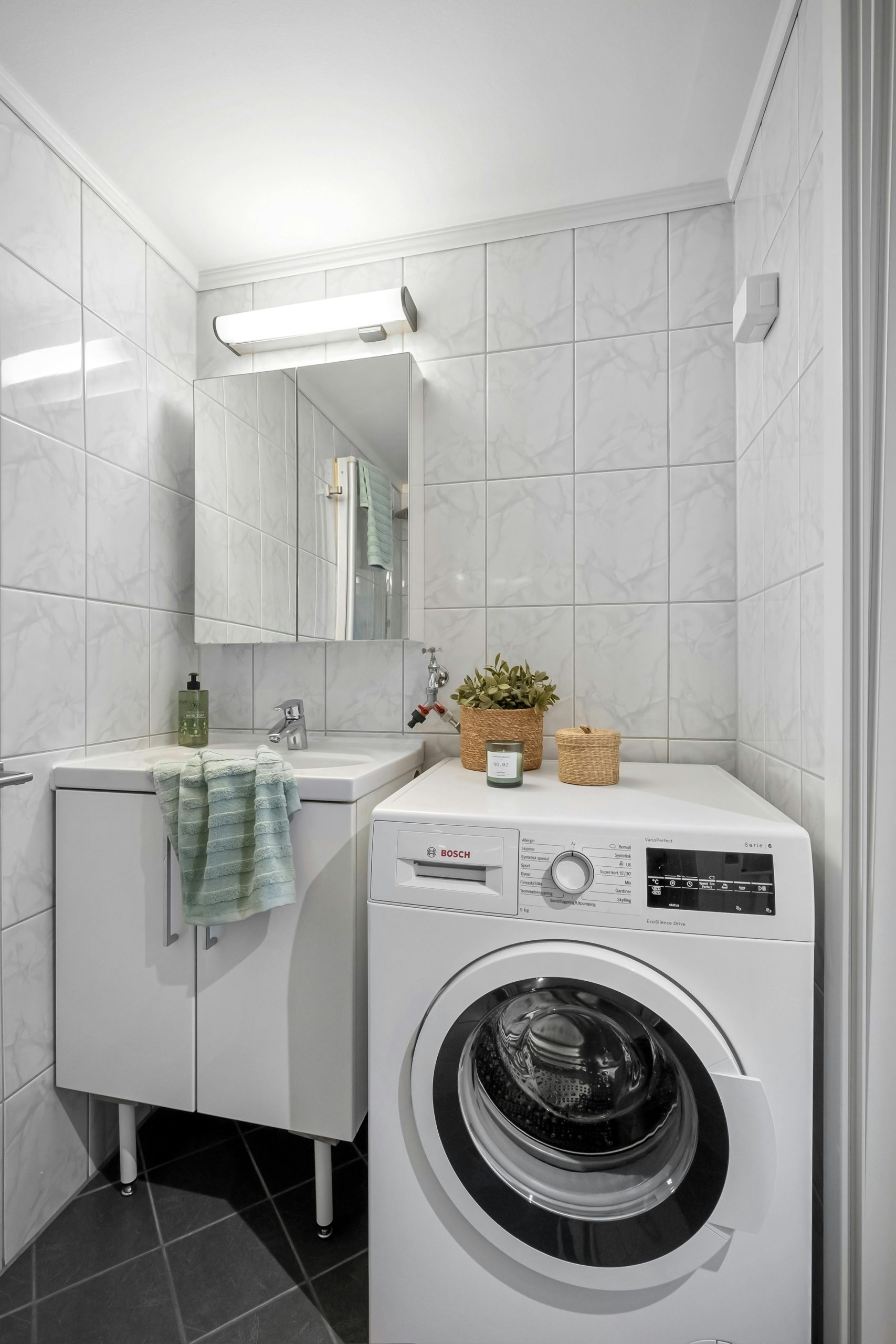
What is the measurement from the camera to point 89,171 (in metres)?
1.50

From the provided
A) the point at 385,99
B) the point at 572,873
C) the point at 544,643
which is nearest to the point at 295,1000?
the point at 572,873

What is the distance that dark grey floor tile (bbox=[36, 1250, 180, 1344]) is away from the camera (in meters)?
1.11

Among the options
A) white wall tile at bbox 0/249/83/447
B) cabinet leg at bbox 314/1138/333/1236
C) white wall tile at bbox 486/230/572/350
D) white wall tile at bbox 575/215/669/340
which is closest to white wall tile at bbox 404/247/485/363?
white wall tile at bbox 486/230/572/350

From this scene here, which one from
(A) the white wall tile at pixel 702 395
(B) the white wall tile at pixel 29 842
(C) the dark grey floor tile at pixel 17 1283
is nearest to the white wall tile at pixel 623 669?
(A) the white wall tile at pixel 702 395

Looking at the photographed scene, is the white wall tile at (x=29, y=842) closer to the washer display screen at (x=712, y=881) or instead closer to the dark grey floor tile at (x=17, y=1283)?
the dark grey floor tile at (x=17, y=1283)

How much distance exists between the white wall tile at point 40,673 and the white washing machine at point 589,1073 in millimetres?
793

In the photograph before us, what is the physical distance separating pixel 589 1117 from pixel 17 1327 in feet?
3.45

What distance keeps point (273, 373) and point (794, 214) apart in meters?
1.27

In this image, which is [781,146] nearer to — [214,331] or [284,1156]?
[214,331]

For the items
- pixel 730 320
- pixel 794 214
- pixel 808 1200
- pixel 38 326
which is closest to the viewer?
pixel 808 1200

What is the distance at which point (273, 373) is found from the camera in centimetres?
180

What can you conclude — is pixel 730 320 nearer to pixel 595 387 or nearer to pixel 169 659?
pixel 595 387

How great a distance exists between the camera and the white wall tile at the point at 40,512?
50.8 inches

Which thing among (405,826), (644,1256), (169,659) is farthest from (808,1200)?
(169,659)
